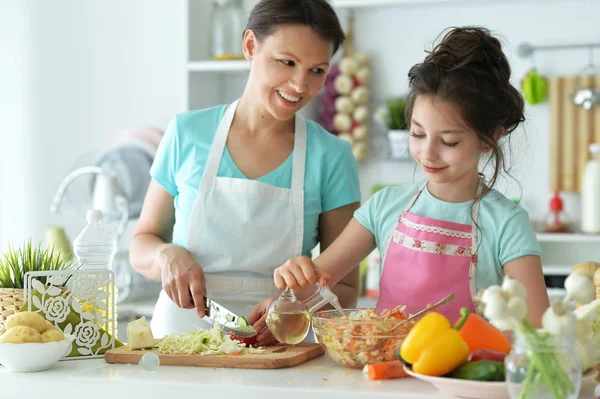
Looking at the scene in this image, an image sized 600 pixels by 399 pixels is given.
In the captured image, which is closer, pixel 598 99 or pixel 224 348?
pixel 224 348

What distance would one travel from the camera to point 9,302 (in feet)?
4.85

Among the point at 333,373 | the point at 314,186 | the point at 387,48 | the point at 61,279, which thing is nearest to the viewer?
the point at 333,373

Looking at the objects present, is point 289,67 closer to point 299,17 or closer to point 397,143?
point 299,17

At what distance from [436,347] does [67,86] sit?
3.01 metres

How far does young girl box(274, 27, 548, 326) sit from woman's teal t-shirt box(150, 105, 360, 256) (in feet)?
0.84

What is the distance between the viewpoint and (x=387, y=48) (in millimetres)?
3404

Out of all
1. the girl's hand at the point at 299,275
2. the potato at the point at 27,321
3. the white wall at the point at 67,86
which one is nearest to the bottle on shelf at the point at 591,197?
the white wall at the point at 67,86

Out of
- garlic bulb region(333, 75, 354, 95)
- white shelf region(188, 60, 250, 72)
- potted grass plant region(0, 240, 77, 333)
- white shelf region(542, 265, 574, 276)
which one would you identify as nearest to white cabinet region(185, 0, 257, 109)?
white shelf region(188, 60, 250, 72)

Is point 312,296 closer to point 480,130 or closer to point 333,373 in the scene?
point 333,373

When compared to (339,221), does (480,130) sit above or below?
above

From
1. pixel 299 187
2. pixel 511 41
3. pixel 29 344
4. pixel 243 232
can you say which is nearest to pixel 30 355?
pixel 29 344

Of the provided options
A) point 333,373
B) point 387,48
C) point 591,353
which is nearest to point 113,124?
point 387,48

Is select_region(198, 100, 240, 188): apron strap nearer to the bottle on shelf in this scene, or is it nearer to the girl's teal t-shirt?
the girl's teal t-shirt

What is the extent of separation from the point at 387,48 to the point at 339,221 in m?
1.62
